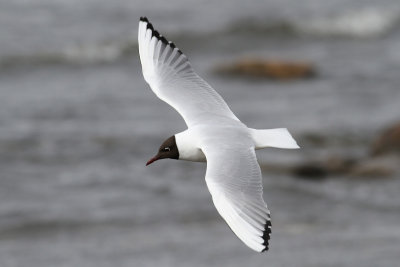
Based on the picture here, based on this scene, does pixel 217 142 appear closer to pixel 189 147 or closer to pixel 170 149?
pixel 189 147

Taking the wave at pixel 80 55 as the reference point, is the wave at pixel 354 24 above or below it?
above

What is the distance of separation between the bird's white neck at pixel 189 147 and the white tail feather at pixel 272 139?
14.7 inches

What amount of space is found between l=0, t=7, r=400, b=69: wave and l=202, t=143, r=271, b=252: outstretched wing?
11.2 metres

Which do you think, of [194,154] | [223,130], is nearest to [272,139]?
[223,130]

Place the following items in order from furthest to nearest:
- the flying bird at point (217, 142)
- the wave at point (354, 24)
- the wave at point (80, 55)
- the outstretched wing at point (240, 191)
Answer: the wave at point (354, 24), the wave at point (80, 55), the flying bird at point (217, 142), the outstretched wing at point (240, 191)

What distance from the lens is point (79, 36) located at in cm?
1861

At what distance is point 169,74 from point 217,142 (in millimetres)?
1098

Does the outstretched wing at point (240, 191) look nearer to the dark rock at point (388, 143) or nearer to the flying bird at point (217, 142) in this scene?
the flying bird at point (217, 142)

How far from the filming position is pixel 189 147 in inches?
248

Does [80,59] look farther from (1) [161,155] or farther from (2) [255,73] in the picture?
(1) [161,155]

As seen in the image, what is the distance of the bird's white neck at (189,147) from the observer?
6.29m

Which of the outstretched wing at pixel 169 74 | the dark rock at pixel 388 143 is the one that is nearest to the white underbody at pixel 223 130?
the outstretched wing at pixel 169 74

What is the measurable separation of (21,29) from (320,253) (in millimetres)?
11129

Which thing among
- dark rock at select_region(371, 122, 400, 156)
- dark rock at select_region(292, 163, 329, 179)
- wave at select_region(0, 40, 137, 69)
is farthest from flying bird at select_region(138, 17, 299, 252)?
wave at select_region(0, 40, 137, 69)
